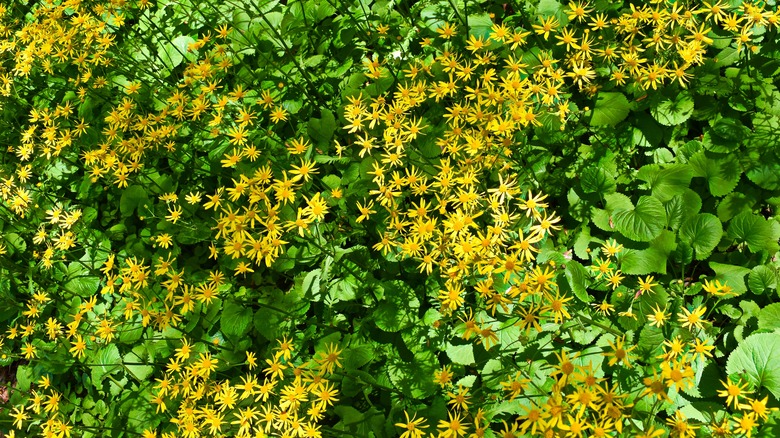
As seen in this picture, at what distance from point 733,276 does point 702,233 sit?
21 cm

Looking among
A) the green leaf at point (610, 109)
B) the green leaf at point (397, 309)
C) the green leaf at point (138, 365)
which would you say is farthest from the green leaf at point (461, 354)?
the green leaf at point (138, 365)

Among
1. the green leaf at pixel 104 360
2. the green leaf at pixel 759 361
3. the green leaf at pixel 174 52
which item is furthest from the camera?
the green leaf at pixel 174 52

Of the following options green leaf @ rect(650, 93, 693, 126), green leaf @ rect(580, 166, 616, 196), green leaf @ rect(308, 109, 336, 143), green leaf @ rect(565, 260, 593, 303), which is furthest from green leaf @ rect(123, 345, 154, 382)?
green leaf @ rect(650, 93, 693, 126)

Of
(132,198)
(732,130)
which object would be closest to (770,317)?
(732,130)

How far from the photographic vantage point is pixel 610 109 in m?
2.59

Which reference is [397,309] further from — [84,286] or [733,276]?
[84,286]

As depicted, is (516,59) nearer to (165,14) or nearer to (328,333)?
(328,333)

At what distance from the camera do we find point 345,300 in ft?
8.80

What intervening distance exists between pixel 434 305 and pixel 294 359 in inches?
30.0

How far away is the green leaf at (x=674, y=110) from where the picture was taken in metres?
2.50

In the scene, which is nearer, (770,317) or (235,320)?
(770,317)

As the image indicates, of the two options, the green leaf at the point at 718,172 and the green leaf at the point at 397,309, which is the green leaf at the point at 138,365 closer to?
the green leaf at the point at 397,309

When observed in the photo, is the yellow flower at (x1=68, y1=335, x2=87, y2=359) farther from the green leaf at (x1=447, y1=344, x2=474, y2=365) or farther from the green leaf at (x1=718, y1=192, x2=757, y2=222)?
the green leaf at (x1=718, y1=192, x2=757, y2=222)

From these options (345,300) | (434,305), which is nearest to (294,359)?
(345,300)
